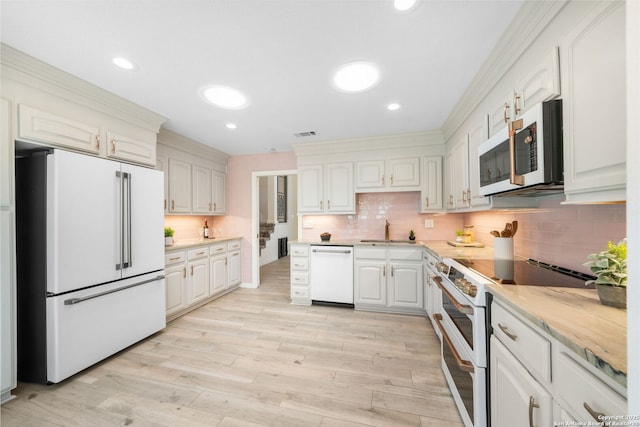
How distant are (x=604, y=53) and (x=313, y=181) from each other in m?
3.14

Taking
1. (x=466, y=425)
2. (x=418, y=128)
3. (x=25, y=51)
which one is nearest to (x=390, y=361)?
(x=466, y=425)

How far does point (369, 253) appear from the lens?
3.32 metres

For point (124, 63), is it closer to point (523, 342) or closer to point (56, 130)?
point (56, 130)

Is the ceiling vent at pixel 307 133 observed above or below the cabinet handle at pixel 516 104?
above

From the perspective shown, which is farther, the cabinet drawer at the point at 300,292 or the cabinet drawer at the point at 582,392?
the cabinet drawer at the point at 300,292

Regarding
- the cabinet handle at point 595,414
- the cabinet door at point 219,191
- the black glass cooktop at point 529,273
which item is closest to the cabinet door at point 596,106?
the black glass cooktop at point 529,273

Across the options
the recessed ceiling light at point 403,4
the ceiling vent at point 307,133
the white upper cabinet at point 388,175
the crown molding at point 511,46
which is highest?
the ceiling vent at point 307,133

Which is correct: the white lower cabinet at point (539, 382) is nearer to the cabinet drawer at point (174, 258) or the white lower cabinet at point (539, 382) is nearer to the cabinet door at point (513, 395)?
the cabinet door at point (513, 395)

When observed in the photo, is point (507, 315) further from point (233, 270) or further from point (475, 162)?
point (233, 270)

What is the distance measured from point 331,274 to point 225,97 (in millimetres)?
2541

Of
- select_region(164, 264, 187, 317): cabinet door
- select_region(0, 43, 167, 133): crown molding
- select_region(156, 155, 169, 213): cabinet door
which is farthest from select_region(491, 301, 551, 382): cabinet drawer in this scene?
select_region(156, 155, 169, 213): cabinet door

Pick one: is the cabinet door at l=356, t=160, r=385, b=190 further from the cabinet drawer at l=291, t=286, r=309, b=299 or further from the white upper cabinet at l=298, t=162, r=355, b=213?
the cabinet drawer at l=291, t=286, r=309, b=299

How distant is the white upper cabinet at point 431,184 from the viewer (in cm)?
338

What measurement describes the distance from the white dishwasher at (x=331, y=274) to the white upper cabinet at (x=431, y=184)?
Answer: 1.26m
